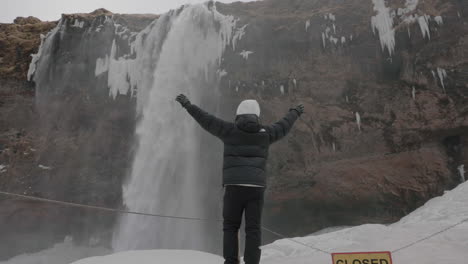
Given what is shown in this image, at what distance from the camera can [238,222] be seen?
288 centimetres

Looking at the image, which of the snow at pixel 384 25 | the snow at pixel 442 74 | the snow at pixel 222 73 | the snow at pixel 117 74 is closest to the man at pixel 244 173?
the snow at pixel 384 25

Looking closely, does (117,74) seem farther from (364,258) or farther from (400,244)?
(364,258)

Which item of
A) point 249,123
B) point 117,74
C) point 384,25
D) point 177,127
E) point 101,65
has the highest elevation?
point 384,25

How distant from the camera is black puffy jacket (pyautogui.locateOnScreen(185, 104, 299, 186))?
9.39 feet

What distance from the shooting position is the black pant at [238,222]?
2795mm

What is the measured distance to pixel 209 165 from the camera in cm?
1389

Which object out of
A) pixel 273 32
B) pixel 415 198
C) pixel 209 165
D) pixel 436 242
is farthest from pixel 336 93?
pixel 436 242

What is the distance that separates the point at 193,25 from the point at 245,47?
7.36ft

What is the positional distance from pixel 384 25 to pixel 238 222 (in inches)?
450

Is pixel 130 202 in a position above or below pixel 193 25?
below

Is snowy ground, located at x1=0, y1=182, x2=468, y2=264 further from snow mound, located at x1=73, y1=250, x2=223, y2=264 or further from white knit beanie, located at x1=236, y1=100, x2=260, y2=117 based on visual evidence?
white knit beanie, located at x1=236, y1=100, x2=260, y2=117

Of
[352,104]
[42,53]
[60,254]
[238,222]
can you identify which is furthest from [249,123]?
[42,53]

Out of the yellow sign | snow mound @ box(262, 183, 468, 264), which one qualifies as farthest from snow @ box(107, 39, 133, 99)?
the yellow sign

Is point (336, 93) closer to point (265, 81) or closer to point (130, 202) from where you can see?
point (265, 81)
